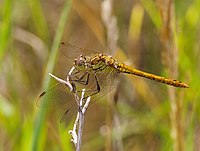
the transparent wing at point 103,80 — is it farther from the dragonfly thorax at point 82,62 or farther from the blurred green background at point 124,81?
the blurred green background at point 124,81

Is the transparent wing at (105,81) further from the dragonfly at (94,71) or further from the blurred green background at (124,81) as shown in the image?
the blurred green background at (124,81)

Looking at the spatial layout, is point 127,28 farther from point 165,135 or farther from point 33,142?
point 33,142

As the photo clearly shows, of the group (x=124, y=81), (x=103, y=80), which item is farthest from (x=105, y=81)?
(x=124, y=81)

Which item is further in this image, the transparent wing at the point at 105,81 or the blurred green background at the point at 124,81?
the blurred green background at the point at 124,81

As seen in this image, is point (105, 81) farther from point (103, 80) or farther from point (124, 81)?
point (124, 81)

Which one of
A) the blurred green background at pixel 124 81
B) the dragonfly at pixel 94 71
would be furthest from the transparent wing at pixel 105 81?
the blurred green background at pixel 124 81

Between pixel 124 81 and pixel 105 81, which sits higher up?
pixel 124 81

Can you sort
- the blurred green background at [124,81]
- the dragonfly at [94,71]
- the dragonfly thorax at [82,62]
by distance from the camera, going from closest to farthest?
the dragonfly at [94,71] → the dragonfly thorax at [82,62] → the blurred green background at [124,81]

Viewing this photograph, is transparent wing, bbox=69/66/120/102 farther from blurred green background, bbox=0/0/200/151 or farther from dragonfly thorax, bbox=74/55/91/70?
blurred green background, bbox=0/0/200/151

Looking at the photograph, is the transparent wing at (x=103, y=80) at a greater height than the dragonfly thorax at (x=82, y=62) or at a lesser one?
lesser

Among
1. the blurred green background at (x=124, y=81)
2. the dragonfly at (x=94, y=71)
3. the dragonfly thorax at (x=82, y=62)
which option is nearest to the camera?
the dragonfly at (x=94, y=71)
